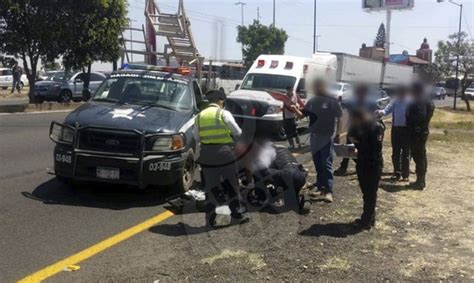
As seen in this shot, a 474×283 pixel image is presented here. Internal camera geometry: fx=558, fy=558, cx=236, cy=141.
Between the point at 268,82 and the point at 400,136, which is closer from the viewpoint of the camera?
the point at 400,136

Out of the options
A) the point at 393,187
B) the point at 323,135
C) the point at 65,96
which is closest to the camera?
the point at 323,135

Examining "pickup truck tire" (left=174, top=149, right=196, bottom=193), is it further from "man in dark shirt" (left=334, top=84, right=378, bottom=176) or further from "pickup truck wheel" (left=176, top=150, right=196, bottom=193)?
"man in dark shirt" (left=334, top=84, right=378, bottom=176)

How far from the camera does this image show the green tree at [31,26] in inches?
827

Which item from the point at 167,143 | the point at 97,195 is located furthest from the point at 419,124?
the point at 97,195

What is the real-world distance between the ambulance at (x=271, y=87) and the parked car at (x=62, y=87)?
1276cm

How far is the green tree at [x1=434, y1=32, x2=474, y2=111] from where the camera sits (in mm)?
40844

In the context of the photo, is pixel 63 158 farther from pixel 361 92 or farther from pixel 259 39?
pixel 259 39

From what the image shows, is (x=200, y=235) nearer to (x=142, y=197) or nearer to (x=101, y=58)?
(x=142, y=197)

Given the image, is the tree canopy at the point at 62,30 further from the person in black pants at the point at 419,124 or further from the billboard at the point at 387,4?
the billboard at the point at 387,4

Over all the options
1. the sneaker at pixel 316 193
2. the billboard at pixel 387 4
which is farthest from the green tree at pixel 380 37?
the sneaker at pixel 316 193

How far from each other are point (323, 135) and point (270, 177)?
118cm

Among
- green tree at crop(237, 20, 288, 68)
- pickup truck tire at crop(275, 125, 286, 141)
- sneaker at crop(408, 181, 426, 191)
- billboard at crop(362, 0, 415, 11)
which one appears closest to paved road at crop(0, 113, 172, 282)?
sneaker at crop(408, 181, 426, 191)

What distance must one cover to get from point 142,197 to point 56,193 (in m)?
1.20

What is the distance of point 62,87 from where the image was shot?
2750cm
